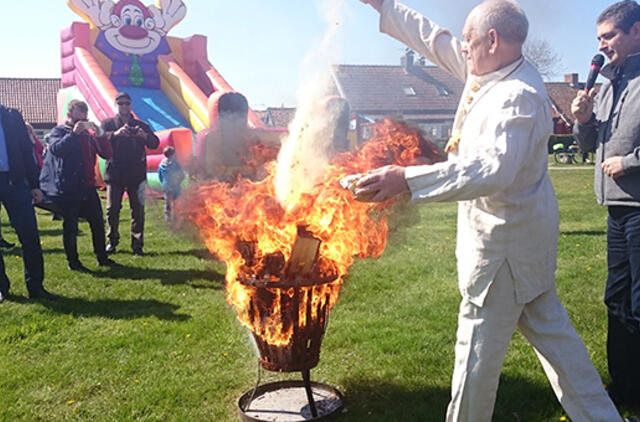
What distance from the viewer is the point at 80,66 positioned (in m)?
16.8

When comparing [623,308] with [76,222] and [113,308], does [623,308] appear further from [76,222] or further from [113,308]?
[76,222]

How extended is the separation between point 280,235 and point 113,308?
336 cm

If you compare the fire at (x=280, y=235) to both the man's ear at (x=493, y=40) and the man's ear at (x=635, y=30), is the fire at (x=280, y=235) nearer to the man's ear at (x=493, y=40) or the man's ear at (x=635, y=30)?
the man's ear at (x=493, y=40)

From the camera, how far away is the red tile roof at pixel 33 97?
3853 cm

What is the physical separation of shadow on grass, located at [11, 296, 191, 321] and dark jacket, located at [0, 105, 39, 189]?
4.40 feet

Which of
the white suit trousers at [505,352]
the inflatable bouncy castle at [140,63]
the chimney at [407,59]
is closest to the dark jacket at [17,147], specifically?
the chimney at [407,59]

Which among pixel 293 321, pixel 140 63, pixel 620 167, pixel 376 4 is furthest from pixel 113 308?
pixel 140 63

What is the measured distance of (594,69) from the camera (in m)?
3.69

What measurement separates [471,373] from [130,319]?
151 inches

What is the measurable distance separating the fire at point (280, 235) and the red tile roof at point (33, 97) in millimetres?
39173

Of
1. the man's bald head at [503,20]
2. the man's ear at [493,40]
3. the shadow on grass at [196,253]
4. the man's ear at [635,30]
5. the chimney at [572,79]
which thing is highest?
the chimney at [572,79]

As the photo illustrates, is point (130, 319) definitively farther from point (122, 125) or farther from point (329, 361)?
point (122, 125)

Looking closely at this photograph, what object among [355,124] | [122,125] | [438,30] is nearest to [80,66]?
[122,125]

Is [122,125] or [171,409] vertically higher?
[122,125]
